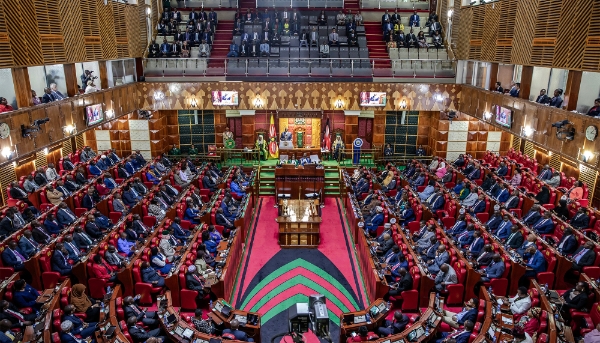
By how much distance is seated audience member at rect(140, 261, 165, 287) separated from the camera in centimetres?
961

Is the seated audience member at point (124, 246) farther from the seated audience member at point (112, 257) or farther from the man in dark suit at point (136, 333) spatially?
the man in dark suit at point (136, 333)

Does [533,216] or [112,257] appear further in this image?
[533,216]

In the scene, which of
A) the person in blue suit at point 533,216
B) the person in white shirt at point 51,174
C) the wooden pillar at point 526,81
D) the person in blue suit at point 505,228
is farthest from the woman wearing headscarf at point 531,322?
the person in white shirt at point 51,174

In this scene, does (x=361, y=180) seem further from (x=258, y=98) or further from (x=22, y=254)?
(x=22, y=254)

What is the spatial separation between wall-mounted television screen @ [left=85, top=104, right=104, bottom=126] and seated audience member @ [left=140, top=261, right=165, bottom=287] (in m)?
6.05

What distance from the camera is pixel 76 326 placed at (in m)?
7.98

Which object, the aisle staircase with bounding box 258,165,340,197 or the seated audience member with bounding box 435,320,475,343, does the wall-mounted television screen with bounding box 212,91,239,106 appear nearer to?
the aisle staircase with bounding box 258,165,340,197

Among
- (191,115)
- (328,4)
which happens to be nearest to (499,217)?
(191,115)

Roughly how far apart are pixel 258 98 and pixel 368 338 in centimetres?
1256

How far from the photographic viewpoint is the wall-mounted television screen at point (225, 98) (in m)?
18.4

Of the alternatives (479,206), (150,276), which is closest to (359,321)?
(150,276)

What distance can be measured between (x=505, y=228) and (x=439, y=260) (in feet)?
8.19

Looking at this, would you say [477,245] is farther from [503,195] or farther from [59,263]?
[59,263]

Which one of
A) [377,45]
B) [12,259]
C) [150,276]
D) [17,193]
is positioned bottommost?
[150,276]
